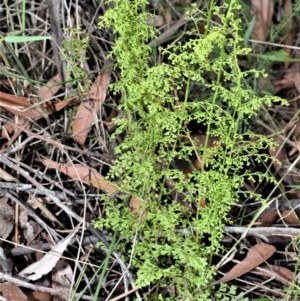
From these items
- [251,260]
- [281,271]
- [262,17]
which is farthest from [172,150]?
[262,17]

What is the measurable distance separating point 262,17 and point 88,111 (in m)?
1.03

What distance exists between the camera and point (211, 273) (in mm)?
2031

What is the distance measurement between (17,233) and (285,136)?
109 cm

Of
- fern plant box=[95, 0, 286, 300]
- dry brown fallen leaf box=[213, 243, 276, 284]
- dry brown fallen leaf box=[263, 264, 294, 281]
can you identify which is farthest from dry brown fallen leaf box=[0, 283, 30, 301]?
dry brown fallen leaf box=[263, 264, 294, 281]

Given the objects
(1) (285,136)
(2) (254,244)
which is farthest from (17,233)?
(1) (285,136)

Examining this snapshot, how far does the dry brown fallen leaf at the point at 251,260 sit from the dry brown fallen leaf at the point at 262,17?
3.41 ft

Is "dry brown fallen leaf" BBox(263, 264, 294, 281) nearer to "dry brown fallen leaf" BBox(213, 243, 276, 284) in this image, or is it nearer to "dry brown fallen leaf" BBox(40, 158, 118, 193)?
"dry brown fallen leaf" BBox(213, 243, 276, 284)

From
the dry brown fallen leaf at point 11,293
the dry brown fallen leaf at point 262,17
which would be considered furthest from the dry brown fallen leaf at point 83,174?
the dry brown fallen leaf at point 262,17

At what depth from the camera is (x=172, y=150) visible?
6.48ft

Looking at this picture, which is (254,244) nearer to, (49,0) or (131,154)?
(131,154)

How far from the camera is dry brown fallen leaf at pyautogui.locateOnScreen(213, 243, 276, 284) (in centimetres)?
217

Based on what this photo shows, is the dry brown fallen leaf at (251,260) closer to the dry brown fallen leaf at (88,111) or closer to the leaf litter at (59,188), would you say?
the leaf litter at (59,188)

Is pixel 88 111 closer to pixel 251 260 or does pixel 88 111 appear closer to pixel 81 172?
pixel 81 172

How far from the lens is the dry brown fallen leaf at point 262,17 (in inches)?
115
